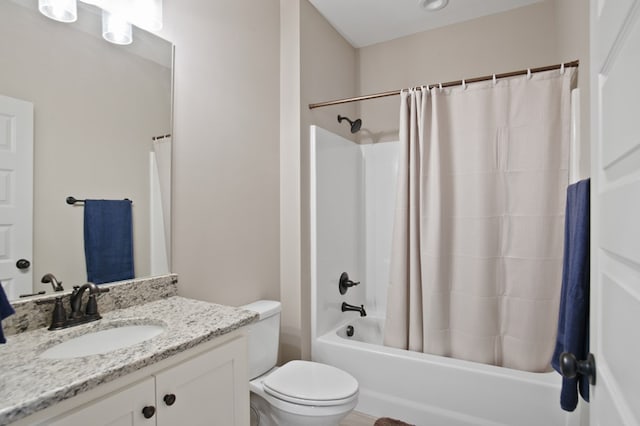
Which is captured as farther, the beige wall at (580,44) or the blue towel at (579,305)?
the beige wall at (580,44)

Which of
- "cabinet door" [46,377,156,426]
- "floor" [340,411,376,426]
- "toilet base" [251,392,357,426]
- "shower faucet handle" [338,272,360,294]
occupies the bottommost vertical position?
"floor" [340,411,376,426]

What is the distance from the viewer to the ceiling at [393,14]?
7.78ft

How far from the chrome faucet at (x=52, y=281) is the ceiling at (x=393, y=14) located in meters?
2.18

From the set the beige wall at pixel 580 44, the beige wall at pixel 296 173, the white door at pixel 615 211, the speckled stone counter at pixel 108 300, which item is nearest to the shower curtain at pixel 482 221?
the beige wall at pixel 580 44

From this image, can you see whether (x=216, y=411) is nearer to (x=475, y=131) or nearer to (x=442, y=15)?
(x=475, y=131)

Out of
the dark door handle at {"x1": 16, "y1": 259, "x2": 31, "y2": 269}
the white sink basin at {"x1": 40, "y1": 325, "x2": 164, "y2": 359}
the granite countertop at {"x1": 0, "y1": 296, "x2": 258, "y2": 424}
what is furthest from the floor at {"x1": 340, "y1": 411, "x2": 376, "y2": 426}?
the dark door handle at {"x1": 16, "y1": 259, "x2": 31, "y2": 269}

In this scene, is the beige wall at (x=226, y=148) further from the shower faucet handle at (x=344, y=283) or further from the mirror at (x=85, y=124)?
the shower faucet handle at (x=344, y=283)

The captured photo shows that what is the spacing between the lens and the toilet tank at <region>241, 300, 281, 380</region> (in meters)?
1.75

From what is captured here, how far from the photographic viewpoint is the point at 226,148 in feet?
6.05

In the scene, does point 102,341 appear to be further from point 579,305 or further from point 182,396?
point 579,305

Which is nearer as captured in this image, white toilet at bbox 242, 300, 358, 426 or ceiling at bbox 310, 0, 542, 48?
white toilet at bbox 242, 300, 358, 426

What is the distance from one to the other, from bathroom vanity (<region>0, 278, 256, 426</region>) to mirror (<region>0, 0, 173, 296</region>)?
26cm

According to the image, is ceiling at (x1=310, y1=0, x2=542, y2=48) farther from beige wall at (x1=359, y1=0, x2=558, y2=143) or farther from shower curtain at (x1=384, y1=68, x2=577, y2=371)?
shower curtain at (x1=384, y1=68, x2=577, y2=371)

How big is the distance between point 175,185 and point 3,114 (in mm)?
632
